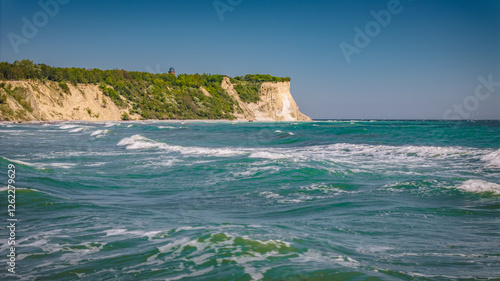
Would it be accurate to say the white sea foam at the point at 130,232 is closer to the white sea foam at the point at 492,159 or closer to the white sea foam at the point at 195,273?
the white sea foam at the point at 195,273

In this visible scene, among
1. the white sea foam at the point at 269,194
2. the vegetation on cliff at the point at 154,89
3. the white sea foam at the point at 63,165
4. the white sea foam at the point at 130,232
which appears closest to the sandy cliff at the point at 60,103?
the vegetation on cliff at the point at 154,89

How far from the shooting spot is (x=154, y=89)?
110250 millimetres

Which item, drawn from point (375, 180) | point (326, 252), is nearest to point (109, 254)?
point (326, 252)

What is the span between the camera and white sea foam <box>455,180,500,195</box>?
968 cm

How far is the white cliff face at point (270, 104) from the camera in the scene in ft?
437

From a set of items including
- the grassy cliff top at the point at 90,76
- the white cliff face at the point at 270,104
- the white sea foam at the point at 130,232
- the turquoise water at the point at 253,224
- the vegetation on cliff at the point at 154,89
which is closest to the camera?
the turquoise water at the point at 253,224

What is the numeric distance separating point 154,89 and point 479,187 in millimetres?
Result: 106458

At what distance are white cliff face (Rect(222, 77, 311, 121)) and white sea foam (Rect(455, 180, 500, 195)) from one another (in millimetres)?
119931

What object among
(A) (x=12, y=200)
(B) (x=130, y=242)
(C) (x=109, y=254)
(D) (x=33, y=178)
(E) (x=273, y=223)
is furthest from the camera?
(D) (x=33, y=178)

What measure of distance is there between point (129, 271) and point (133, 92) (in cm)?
10320

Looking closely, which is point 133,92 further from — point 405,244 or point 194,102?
point 405,244

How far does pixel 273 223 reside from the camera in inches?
272

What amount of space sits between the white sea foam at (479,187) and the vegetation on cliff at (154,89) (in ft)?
222

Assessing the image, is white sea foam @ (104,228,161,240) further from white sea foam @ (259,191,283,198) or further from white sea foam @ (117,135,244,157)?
white sea foam @ (117,135,244,157)
